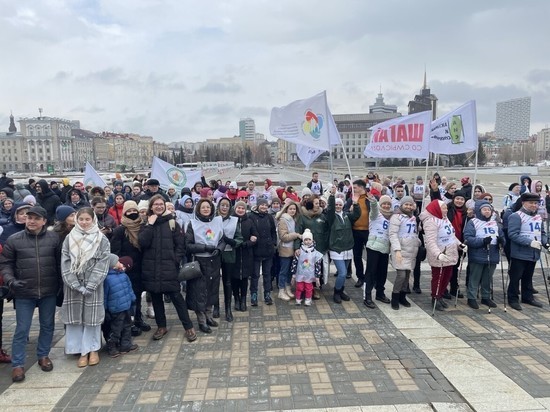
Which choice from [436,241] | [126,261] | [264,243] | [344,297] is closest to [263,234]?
[264,243]

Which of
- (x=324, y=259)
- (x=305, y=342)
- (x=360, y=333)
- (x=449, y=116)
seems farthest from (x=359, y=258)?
(x=449, y=116)

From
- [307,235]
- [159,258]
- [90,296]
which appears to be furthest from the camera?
[307,235]

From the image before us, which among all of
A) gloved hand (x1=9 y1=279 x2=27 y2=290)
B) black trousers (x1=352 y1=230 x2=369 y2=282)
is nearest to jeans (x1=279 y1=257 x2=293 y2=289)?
black trousers (x1=352 y1=230 x2=369 y2=282)

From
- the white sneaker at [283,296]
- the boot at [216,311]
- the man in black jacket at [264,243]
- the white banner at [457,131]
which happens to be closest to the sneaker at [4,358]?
the boot at [216,311]

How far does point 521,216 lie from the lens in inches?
255

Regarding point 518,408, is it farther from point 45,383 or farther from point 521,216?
point 45,383

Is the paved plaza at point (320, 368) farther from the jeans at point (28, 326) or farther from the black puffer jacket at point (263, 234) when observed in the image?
the black puffer jacket at point (263, 234)

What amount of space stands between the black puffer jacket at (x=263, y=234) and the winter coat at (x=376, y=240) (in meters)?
1.62

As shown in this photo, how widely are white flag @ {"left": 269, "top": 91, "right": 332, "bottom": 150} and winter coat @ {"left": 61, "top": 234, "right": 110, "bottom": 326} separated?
5.13 m

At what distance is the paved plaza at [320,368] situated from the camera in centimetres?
402

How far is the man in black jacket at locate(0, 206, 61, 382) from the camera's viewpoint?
448cm

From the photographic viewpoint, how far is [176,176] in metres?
12.3

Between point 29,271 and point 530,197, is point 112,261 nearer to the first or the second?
point 29,271

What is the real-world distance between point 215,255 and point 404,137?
232 inches
